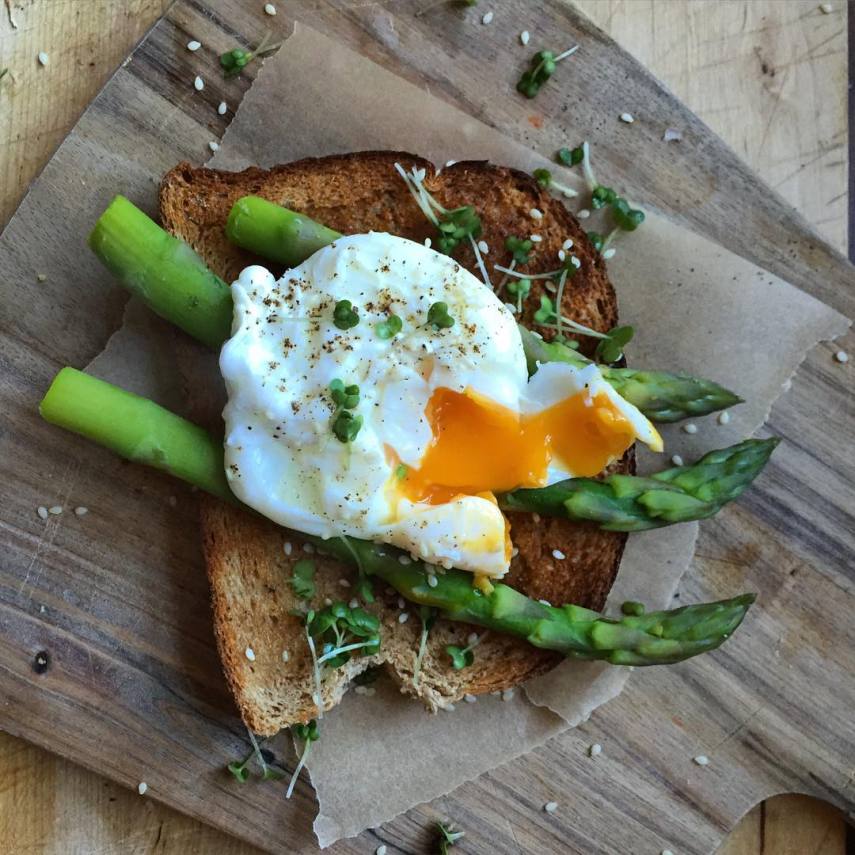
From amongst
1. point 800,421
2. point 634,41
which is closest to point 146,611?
point 800,421

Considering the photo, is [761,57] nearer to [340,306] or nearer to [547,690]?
[340,306]

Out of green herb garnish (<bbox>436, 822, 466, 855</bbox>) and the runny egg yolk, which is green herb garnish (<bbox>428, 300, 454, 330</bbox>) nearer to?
the runny egg yolk

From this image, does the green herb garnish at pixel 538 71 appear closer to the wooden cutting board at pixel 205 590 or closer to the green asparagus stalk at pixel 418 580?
the wooden cutting board at pixel 205 590

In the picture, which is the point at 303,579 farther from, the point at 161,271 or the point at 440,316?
the point at 161,271

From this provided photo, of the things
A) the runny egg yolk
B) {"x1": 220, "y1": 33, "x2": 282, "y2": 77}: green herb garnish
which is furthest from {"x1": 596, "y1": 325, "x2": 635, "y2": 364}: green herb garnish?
{"x1": 220, "y1": 33, "x2": 282, "y2": 77}: green herb garnish

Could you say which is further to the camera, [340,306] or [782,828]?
[782,828]

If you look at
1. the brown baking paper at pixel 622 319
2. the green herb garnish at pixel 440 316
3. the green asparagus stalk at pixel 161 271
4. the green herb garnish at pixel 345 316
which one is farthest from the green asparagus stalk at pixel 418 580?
the green herb garnish at pixel 440 316

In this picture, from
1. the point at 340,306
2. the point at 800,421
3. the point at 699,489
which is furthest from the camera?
the point at 800,421
